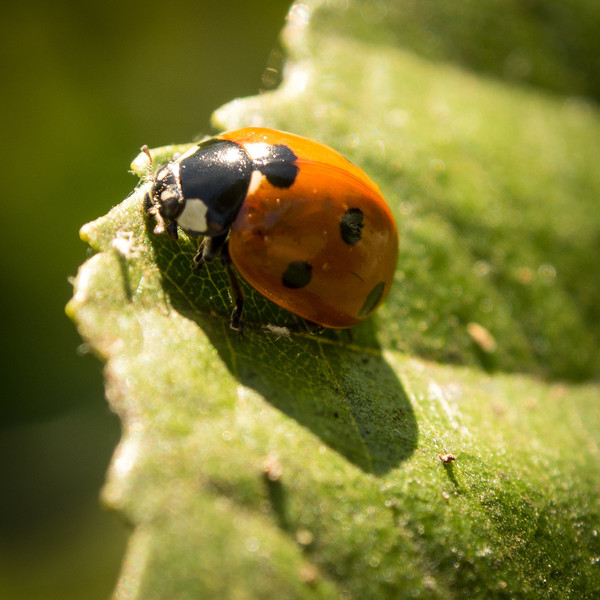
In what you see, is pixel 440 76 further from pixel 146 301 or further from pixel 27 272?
pixel 27 272

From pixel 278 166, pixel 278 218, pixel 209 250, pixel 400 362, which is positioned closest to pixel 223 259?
pixel 209 250

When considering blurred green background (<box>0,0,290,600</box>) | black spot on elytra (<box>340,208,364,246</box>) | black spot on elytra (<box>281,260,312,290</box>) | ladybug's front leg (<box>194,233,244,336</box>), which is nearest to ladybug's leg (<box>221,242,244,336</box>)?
ladybug's front leg (<box>194,233,244,336</box>)

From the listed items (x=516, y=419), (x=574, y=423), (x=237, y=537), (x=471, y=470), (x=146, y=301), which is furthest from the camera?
(x=574, y=423)

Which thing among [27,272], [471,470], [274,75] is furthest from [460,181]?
[27,272]

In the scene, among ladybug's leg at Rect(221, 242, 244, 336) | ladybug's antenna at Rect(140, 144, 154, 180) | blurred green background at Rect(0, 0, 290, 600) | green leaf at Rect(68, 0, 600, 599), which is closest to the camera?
green leaf at Rect(68, 0, 600, 599)

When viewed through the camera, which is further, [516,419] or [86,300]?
[516,419]

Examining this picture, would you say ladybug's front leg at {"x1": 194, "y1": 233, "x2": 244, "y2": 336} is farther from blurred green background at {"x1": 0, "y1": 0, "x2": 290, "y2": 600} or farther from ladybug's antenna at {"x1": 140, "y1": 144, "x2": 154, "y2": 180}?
blurred green background at {"x1": 0, "y1": 0, "x2": 290, "y2": 600}
